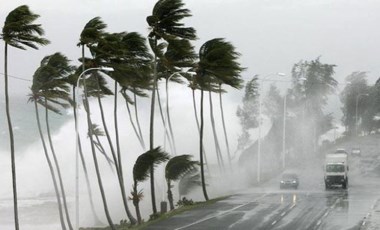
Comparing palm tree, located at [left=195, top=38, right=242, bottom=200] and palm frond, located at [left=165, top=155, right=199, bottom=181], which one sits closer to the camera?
palm frond, located at [left=165, top=155, right=199, bottom=181]

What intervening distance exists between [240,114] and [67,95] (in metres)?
79.2

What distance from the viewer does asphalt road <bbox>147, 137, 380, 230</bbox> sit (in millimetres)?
36688

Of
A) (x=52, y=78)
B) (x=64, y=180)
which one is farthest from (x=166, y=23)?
(x=64, y=180)

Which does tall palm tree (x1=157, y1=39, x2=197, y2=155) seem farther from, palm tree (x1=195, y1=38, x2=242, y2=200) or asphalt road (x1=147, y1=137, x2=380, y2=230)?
asphalt road (x1=147, y1=137, x2=380, y2=230)

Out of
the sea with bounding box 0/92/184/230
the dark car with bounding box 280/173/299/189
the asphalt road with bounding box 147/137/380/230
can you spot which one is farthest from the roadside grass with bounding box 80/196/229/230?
the dark car with bounding box 280/173/299/189

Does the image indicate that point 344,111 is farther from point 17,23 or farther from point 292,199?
point 17,23

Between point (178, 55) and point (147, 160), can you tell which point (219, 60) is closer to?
point (178, 55)

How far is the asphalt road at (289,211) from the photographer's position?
3669 centimetres

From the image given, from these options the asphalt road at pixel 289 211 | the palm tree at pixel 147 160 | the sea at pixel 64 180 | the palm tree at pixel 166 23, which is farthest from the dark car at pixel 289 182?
the palm tree at pixel 147 160

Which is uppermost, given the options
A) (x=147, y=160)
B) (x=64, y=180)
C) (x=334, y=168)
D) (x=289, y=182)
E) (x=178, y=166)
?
(x=147, y=160)

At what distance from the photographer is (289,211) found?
143 feet

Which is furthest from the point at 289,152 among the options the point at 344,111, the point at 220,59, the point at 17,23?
the point at 17,23

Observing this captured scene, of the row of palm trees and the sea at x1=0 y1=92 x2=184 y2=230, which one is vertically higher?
the row of palm trees

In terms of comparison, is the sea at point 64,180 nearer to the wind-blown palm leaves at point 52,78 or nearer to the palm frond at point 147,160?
the palm frond at point 147,160
